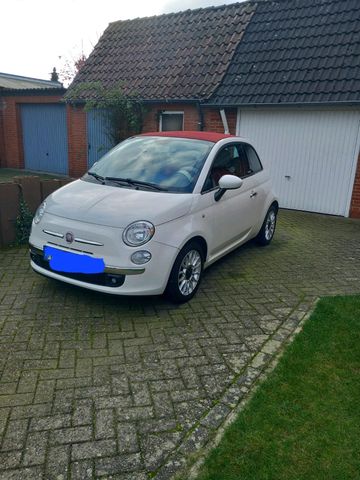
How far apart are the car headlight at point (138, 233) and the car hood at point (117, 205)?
1.9 inches

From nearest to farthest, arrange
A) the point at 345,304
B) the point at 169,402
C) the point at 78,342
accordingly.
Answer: the point at 169,402 → the point at 78,342 → the point at 345,304

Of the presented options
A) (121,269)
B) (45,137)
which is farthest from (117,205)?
(45,137)

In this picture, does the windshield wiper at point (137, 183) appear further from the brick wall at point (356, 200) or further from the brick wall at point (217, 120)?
the brick wall at point (217, 120)

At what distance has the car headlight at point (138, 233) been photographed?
136 inches

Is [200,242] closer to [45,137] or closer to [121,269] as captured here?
[121,269]

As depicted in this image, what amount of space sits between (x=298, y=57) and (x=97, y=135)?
6.39m

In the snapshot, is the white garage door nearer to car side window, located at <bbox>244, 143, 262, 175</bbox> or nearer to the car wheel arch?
car side window, located at <bbox>244, 143, 262, 175</bbox>

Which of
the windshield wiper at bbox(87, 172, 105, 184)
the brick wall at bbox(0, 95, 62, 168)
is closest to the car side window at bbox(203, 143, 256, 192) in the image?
the windshield wiper at bbox(87, 172, 105, 184)

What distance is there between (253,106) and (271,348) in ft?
22.9

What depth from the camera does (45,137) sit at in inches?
558

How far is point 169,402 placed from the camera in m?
2.63

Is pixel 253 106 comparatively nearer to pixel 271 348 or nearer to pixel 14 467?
pixel 271 348

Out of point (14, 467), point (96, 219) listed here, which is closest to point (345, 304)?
point (96, 219)

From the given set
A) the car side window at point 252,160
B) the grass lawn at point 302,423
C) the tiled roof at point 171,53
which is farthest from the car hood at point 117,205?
the tiled roof at point 171,53
